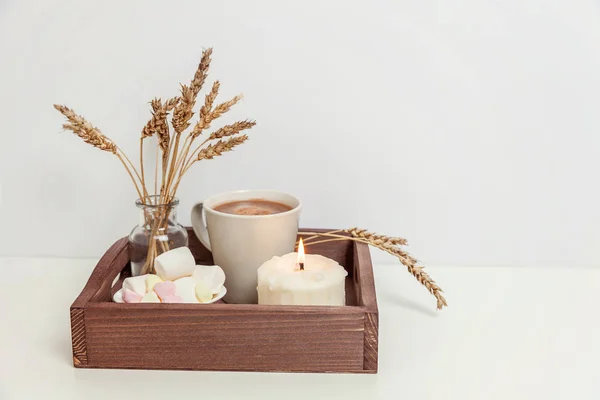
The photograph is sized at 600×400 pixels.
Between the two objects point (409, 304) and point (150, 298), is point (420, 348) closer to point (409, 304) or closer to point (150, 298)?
point (409, 304)

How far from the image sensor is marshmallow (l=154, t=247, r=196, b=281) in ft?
2.82

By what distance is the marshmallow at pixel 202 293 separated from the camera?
83 cm

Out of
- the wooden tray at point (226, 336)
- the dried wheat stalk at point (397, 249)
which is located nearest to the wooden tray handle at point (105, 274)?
the wooden tray at point (226, 336)

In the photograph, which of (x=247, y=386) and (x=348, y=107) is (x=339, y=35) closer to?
(x=348, y=107)

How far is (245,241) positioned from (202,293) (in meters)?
0.09

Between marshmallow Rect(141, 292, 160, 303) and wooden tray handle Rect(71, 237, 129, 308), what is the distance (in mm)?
52

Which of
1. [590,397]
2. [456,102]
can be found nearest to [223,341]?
[590,397]

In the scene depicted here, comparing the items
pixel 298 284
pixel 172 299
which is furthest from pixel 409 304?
pixel 172 299

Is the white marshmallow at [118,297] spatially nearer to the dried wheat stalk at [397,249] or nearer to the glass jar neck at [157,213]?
the glass jar neck at [157,213]

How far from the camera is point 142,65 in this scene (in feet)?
3.40

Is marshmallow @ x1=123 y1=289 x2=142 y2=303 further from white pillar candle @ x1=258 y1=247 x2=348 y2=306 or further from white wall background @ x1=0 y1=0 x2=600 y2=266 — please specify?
white wall background @ x1=0 y1=0 x2=600 y2=266

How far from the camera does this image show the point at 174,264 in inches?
34.1

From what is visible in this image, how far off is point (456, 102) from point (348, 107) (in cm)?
16

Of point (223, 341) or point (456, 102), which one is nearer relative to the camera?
point (223, 341)
